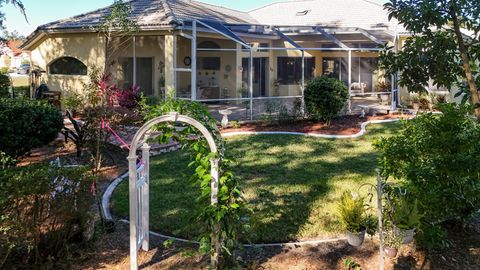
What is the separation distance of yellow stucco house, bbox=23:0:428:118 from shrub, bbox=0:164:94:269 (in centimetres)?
1029

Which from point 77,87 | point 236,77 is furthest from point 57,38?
point 236,77

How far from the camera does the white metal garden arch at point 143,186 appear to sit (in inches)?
192

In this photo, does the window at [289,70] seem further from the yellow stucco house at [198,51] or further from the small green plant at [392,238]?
the small green plant at [392,238]

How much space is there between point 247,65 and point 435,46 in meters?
16.8

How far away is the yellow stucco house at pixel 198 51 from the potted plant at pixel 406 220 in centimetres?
1097

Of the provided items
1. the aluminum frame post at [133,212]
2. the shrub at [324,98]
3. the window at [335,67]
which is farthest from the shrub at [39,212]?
the window at [335,67]

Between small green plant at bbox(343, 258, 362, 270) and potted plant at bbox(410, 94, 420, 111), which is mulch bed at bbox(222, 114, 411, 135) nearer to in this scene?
potted plant at bbox(410, 94, 420, 111)

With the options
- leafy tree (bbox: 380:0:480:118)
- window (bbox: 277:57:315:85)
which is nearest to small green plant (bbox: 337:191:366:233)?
leafy tree (bbox: 380:0:480:118)

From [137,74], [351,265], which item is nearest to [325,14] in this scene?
[137,74]

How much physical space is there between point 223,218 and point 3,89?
16.6m

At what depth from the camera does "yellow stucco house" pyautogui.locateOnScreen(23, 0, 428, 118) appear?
55.7 feet

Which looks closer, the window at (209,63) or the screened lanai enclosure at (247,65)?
the screened lanai enclosure at (247,65)

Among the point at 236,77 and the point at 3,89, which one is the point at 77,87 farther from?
the point at 236,77

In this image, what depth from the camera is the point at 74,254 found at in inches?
219
